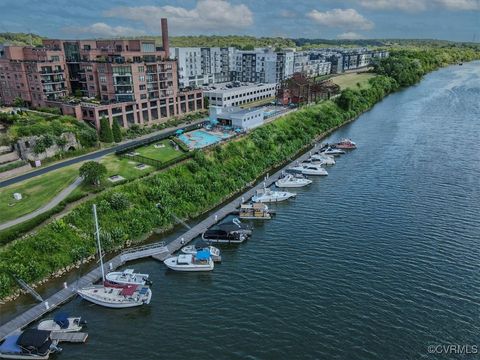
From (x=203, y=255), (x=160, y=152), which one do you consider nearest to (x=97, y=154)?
(x=160, y=152)

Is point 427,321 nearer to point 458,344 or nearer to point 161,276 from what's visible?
point 458,344

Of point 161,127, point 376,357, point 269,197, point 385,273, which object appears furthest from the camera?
point 161,127

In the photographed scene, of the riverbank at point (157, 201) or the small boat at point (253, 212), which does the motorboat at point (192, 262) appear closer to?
the riverbank at point (157, 201)

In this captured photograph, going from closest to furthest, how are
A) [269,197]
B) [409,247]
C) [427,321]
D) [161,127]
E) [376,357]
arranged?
[376,357]
[427,321]
[409,247]
[269,197]
[161,127]

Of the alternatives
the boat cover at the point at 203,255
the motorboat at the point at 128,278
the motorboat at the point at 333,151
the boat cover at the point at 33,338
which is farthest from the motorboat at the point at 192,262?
the motorboat at the point at 333,151

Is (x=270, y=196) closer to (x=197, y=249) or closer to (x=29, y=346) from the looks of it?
(x=197, y=249)

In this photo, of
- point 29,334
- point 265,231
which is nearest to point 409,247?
point 265,231

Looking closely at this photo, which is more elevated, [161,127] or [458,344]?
[161,127]
